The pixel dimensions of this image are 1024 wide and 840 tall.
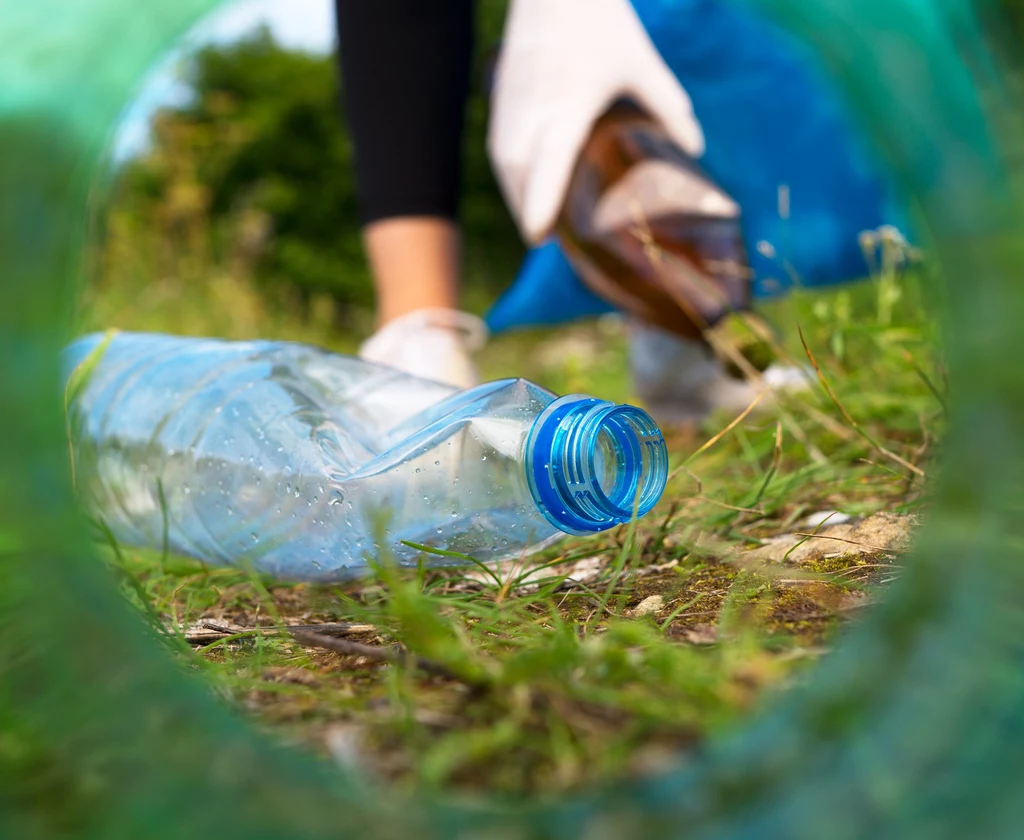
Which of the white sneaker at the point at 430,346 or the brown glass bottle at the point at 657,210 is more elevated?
the brown glass bottle at the point at 657,210

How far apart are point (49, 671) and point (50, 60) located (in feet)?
1.34

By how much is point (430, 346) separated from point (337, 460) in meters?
0.42

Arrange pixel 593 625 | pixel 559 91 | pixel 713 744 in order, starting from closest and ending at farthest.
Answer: pixel 713 744 → pixel 593 625 → pixel 559 91

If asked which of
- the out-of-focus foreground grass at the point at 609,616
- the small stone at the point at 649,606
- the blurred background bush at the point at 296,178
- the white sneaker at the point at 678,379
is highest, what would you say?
the blurred background bush at the point at 296,178

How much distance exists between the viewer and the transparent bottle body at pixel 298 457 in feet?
3.14

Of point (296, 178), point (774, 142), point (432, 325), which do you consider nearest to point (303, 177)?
point (296, 178)

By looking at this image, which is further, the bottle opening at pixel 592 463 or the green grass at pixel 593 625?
the bottle opening at pixel 592 463

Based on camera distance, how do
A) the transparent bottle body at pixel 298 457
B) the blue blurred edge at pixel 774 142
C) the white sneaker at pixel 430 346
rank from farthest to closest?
the blue blurred edge at pixel 774 142
the white sneaker at pixel 430 346
the transparent bottle body at pixel 298 457

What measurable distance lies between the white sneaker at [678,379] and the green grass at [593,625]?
0.34 m

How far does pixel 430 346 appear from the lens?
140 cm

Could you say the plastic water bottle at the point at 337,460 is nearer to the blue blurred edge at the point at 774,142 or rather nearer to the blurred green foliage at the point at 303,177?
the blue blurred edge at the point at 774,142

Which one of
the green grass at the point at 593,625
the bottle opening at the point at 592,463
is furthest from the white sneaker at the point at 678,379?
the bottle opening at the point at 592,463

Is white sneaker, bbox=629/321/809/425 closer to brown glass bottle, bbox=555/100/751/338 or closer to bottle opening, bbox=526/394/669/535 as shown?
brown glass bottle, bbox=555/100/751/338

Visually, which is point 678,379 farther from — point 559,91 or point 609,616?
point 609,616
